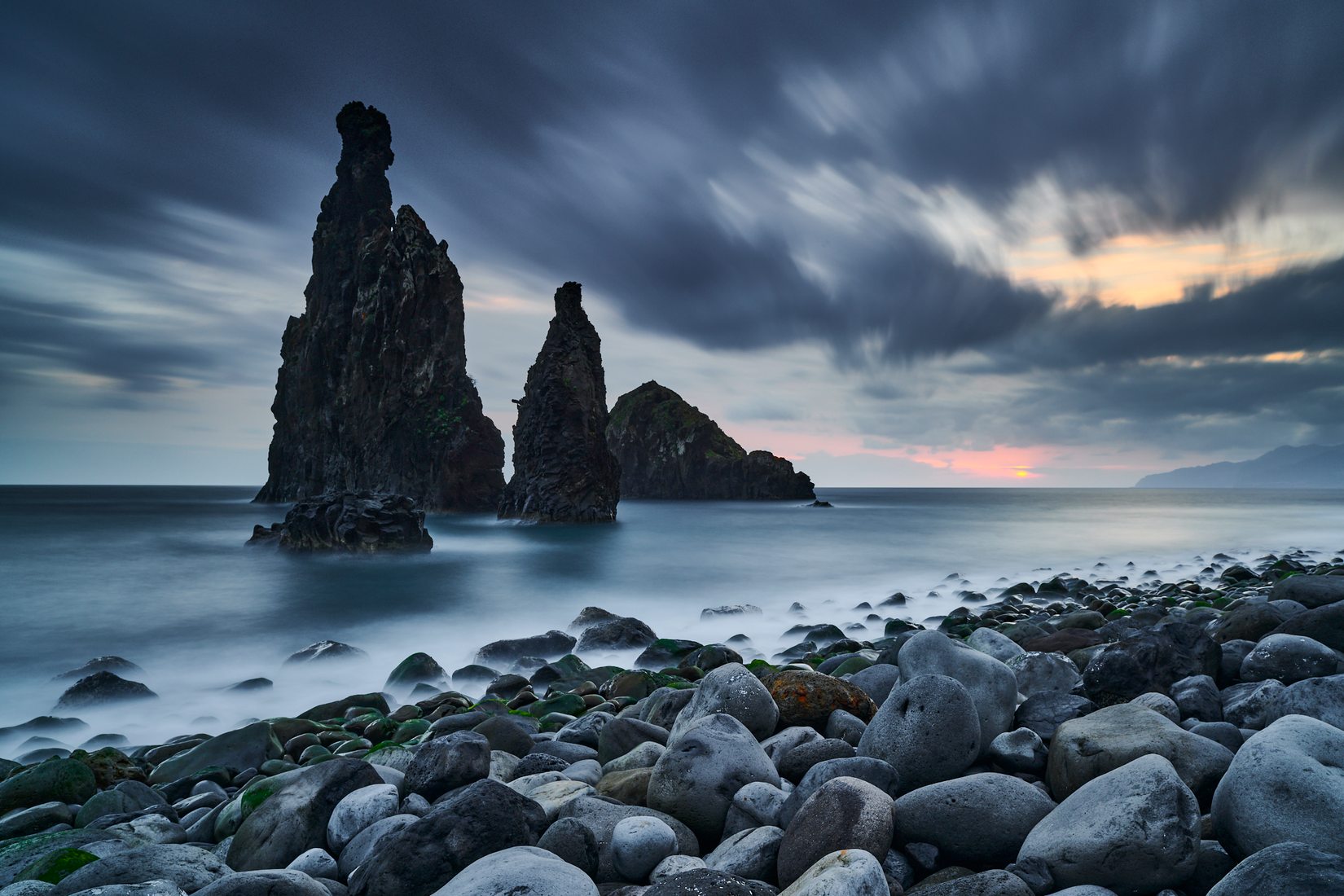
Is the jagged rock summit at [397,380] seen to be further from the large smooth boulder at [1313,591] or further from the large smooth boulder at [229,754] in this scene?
the large smooth boulder at [1313,591]

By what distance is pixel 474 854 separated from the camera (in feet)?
9.68

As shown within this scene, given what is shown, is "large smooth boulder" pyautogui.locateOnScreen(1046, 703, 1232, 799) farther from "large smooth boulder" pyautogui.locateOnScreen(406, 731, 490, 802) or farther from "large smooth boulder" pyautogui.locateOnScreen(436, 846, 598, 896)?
"large smooth boulder" pyautogui.locateOnScreen(406, 731, 490, 802)

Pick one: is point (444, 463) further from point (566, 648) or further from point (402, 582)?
point (566, 648)

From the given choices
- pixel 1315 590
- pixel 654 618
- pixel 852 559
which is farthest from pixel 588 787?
pixel 852 559

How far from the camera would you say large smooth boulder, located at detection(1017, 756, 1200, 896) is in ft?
7.99

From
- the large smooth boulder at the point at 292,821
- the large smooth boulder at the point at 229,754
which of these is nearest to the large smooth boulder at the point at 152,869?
the large smooth boulder at the point at 292,821

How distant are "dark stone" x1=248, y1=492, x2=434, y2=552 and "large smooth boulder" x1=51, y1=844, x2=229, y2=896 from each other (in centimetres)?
2533

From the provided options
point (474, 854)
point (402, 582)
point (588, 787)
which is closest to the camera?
point (474, 854)

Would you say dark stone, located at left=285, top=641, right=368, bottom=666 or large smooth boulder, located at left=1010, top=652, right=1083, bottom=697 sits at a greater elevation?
large smooth boulder, located at left=1010, top=652, right=1083, bottom=697

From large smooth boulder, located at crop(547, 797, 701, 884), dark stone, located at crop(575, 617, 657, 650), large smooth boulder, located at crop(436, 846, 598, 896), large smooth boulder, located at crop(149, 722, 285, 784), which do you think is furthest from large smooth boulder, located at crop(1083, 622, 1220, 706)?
dark stone, located at crop(575, 617, 657, 650)

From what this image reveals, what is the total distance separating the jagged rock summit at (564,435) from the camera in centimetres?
4678

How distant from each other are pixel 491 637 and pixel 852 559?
1681 cm

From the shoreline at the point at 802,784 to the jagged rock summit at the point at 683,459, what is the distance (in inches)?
3896

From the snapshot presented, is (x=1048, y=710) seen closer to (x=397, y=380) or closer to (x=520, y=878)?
(x=520, y=878)
